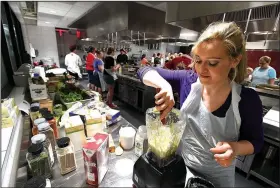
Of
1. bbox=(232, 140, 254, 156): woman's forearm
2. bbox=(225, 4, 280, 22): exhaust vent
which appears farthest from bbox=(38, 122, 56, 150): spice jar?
bbox=(225, 4, 280, 22): exhaust vent

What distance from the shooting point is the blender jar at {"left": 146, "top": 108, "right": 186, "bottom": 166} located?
1.91 feet

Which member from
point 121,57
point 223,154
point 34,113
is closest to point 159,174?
point 223,154

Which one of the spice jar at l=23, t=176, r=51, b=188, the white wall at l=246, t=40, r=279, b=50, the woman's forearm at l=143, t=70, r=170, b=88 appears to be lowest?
the spice jar at l=23, t=176, r=51, b=188

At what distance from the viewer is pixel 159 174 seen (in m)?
0.54

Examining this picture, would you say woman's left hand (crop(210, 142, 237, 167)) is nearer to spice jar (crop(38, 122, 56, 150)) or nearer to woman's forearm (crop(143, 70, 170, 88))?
woman's forearm (crop(143, 70, 170, 88))

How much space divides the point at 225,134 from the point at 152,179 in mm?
427

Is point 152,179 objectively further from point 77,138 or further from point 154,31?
point 154,31

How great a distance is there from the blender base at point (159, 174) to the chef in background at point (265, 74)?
347 cm

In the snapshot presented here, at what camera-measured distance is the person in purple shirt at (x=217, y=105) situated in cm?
57

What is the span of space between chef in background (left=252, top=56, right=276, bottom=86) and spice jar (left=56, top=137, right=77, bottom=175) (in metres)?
3.73

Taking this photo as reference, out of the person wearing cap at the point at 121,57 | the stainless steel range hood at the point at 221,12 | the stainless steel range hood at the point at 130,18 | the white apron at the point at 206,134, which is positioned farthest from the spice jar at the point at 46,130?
the person wearing cap at the point at 121,57

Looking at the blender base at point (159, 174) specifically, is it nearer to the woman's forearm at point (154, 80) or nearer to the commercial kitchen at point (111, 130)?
the commercial kitchen at point (111, 130)

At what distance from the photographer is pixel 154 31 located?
432 cm

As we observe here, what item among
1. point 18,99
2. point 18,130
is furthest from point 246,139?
point 18,99
